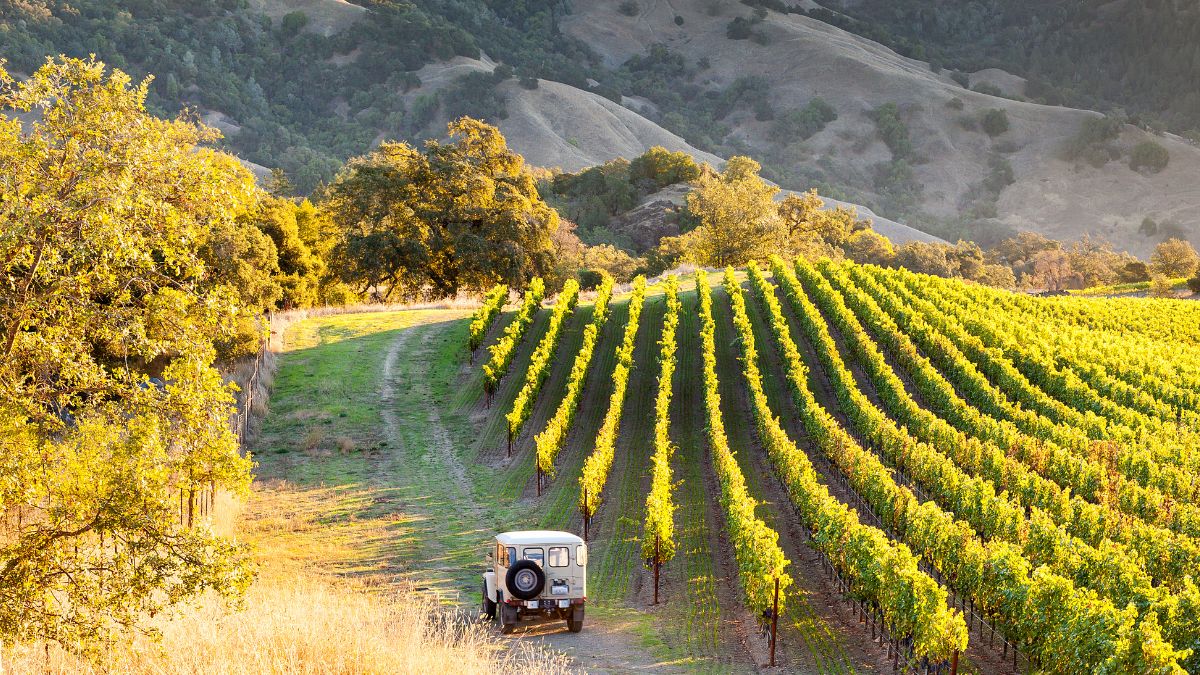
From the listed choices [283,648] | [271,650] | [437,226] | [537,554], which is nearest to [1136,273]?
[437,226]

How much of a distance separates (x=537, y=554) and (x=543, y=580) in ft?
1.78

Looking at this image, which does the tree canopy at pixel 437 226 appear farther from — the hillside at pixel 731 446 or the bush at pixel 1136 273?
the bush at pixel 1136 273

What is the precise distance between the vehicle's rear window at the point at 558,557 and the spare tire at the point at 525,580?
0.37 m

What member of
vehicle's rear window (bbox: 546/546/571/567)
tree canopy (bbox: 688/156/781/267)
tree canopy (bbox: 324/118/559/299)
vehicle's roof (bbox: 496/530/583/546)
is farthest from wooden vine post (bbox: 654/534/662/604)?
tree canopy (bbox: 688/156/781/267)

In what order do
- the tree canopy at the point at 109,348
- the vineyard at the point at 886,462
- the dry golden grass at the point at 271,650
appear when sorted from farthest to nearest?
1. the vineyard at the point at 886,462
2. the dry golden grass at the point at 271,650
3. the tree canopy at the point at 109,348

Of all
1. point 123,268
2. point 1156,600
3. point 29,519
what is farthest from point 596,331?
point 123,268

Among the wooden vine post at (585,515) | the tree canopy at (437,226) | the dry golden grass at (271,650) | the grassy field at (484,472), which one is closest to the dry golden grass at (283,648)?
the dry golden grass at (271,650)

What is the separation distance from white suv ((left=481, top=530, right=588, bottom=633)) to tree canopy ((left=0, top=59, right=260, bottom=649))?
26.9ft

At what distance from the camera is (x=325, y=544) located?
29.6m

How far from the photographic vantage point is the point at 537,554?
73.2ft

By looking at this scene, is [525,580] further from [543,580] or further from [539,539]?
[539,539]

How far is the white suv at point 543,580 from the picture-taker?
72.2ft

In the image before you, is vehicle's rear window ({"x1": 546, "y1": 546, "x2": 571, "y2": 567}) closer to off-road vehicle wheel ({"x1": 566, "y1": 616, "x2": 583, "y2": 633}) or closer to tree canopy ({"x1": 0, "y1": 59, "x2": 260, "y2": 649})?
off-road vehicle wheel ({"x1": 566, "y1": 616, "x2": 583, "y2": 633})

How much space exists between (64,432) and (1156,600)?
61.1 ft
